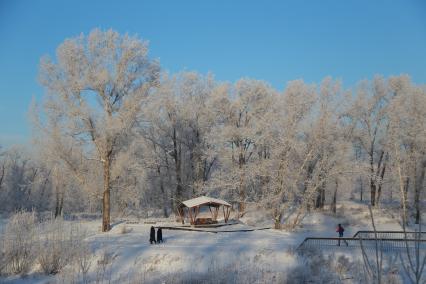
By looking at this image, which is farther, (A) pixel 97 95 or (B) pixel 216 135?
(B) pixel 216 135

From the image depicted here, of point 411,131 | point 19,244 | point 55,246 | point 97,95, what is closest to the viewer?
point 19,244

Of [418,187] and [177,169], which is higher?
[177,169]

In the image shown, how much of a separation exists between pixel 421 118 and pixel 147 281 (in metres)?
34.6

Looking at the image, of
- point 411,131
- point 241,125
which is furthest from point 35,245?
point 411,131

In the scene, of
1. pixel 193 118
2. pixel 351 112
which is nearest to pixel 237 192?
pixel 193 118

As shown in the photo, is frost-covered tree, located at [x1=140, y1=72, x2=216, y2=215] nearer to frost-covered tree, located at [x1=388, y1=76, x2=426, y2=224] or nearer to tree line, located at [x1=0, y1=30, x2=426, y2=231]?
tree line, located at [x1=0, y1=30, x2=426, y2=231]

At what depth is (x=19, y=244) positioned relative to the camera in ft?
42.9

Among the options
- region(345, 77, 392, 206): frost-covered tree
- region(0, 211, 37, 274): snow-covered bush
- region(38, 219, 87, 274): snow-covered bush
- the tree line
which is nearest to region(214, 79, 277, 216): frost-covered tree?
the tree line

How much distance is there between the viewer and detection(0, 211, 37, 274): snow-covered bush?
12727 millimetres

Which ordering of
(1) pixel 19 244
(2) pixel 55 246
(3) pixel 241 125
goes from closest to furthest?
(1) pixel 19 244 < (2) pixel 55 246 < (3) pixel 241 125

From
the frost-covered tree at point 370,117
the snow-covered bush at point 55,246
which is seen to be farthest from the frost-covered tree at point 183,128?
the snow-covered bush at point 55,246

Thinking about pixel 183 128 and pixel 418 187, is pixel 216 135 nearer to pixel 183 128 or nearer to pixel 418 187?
pixel 183 128

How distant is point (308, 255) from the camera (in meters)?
16.0

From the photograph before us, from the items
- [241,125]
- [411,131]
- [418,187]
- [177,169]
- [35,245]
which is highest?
[241,125]
